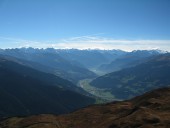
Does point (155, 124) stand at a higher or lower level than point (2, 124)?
higher

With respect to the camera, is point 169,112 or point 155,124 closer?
point 155,124

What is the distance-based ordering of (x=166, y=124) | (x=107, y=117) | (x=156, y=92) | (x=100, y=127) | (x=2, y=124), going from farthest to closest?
(x=156, y=92) → (x=2, y=124) → (x=107, y=117) → (x=100, y=127) → (x=166, y=124)

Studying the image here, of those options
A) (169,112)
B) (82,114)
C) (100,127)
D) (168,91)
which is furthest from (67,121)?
(168,91)

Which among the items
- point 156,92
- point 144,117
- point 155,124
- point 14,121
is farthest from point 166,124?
point 14,121

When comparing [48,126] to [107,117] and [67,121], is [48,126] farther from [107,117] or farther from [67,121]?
[107,117]

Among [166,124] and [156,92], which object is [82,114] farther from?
[166,124]

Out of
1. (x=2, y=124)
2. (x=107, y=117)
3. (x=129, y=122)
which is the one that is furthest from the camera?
(x=2, y=124)
